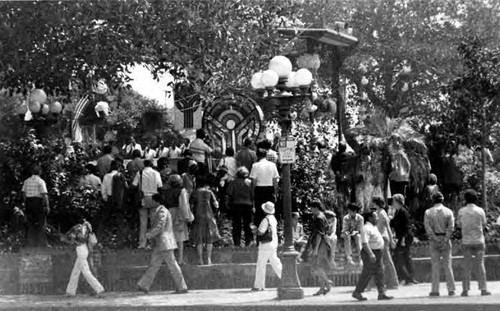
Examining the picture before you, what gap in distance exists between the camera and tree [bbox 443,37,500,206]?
2088 centimetres

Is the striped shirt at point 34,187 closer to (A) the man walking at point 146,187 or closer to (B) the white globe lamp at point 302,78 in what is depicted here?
(A) the man walking at point 146,187

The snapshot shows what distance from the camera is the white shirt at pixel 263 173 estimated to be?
59.8 feet

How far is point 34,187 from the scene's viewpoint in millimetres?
17844

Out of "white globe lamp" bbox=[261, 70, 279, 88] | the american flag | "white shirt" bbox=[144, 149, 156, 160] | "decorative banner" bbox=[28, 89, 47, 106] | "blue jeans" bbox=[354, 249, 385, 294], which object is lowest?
"blue jeans" bbox=[354, 249, 385, 294]

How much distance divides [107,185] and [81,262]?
8.99 feet

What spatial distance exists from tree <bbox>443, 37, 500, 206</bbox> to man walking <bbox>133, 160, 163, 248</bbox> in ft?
21.6

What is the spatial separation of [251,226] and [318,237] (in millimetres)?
2699

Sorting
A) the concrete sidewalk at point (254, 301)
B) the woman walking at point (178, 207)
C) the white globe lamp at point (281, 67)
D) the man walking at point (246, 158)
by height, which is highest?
the white globe lamp at point (281, 67)

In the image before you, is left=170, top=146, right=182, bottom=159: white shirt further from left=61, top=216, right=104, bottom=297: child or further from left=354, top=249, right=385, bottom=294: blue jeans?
left=354, top=249, right=385, bottom=294: blue jeans

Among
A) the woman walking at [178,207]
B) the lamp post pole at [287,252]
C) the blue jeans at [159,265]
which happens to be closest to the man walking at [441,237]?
the lamp post pole at [287,252]

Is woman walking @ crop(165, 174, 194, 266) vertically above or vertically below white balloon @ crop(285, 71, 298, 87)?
below

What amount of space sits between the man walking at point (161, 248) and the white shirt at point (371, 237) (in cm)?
324

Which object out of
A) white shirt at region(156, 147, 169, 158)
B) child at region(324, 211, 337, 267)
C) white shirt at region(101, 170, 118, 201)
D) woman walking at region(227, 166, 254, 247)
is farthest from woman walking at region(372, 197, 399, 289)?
white shirt at region(156, 147, 169, 158)

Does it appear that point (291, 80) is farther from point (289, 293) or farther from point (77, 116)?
point (77, 116)
